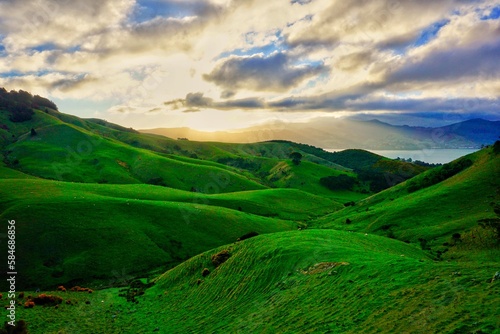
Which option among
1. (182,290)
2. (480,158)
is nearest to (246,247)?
(182,290)

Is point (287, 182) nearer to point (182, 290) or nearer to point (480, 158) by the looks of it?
point (480, 158)

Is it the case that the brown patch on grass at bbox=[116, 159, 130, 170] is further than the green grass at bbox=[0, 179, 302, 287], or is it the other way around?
the brown patch on grass at bbox=[116, 159, 130, 170]

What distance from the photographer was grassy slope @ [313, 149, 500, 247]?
177 ft

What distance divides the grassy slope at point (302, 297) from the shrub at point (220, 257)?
957 mm

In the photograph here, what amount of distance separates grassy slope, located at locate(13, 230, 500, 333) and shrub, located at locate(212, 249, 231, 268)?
957 mm

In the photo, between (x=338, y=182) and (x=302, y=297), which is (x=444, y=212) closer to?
(x=302, y=297)

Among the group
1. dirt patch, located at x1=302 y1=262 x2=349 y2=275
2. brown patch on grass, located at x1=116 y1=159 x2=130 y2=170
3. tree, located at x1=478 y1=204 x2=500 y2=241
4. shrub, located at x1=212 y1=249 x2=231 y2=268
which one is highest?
brown patch on grass, located at x1=116 y1=159 x2=130 y2=170

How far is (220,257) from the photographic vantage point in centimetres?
4250

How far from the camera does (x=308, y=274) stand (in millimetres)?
29109

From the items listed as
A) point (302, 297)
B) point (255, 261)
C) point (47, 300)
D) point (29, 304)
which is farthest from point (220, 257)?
point (29, 304)

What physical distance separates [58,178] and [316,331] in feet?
479

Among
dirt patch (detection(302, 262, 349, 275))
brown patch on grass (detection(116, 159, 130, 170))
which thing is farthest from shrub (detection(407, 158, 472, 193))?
brown patch on grass (detection(116, 159, 130, 170))

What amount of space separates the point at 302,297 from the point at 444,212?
50126 mm

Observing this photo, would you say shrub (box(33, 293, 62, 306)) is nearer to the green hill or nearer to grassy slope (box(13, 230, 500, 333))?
grassy slope (box(13, 230, 500, 333))
